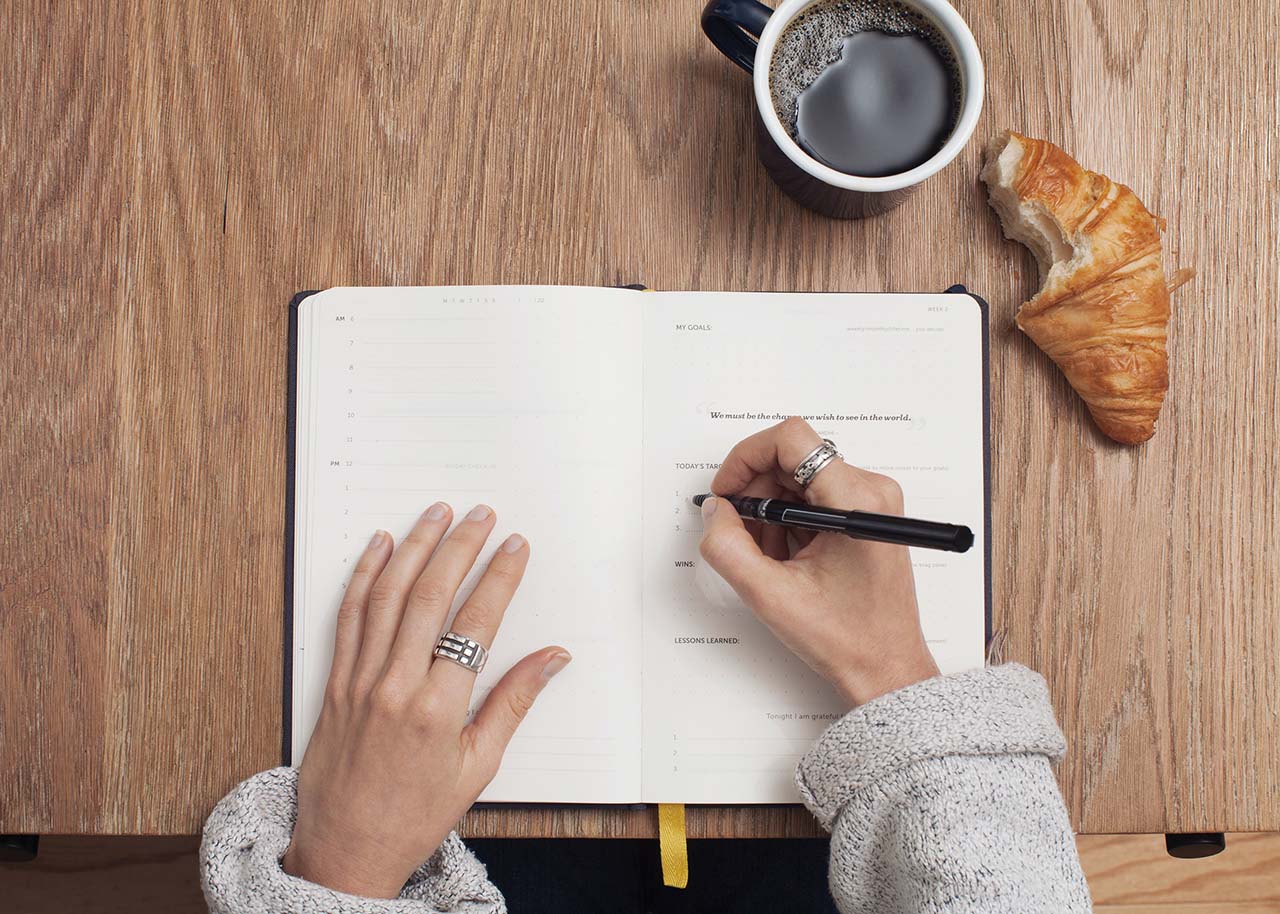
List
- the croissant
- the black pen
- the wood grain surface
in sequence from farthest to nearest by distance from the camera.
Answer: the wood grain surface, the croissant, the black pen

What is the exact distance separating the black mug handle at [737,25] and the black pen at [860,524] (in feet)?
0.98

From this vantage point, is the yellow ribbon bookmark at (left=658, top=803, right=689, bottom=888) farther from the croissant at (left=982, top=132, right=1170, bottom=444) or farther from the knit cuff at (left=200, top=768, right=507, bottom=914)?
the croissant at (left=982, top=132, right=1170, bottom=444)

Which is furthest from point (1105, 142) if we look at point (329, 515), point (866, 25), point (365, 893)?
point (365, 893)

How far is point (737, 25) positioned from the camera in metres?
0.55

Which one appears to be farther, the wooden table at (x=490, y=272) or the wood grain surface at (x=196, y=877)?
the wood grain surface at (x=196, y=877)

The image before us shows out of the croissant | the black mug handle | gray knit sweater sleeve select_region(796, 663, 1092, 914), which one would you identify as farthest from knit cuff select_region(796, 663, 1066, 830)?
the black mug handle

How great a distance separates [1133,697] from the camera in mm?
631

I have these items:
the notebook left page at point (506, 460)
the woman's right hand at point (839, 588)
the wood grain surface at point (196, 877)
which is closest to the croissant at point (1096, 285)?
the woman's right hand at point (839, 588)

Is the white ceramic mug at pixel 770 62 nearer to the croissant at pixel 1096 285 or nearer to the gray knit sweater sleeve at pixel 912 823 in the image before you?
the croissant at pixel 1096 285

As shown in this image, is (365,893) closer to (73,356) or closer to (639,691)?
(639,691)

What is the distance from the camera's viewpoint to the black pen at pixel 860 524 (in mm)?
479

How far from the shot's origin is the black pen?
1.57ft

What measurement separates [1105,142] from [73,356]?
857 mm

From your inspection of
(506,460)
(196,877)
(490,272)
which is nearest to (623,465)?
(506,460)
